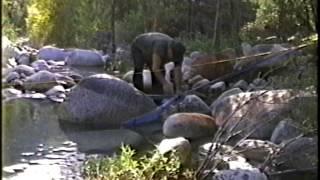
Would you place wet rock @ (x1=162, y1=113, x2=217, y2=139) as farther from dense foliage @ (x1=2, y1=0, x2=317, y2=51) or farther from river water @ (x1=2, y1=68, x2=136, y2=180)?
dense foliage @ (x1=2, y1=0, x2=317, y2=51)

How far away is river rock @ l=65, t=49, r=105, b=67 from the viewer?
6090mm

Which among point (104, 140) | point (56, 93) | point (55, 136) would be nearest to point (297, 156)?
point (104, 140)

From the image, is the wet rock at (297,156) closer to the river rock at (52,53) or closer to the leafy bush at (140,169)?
the leafy bush at (140,169)

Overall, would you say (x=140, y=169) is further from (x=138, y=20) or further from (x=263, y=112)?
(x=138, y=20)

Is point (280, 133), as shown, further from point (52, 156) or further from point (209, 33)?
point (209, 33)

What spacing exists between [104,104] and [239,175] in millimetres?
2035

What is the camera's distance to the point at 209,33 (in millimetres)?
5398

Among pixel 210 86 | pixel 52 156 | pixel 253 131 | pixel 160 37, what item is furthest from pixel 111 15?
pixel 253 131

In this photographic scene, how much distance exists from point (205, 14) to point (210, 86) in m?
0.95

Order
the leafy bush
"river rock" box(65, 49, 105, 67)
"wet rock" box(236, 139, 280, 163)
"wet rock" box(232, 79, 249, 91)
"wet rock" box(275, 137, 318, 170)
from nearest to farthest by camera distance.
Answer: the leafy bush
"wet rock" box(275, 137, 318, 170)
"wet rock" box(236, 139, 280, 163)
"wet rock" box(232, 79, 249, 91)
"river rock" box(65, 49, 105, 67)

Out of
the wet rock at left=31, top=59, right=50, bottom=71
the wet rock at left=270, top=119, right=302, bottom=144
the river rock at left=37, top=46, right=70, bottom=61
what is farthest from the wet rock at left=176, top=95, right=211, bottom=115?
the wet rock at left=31, top=59, right=50, bottom=71

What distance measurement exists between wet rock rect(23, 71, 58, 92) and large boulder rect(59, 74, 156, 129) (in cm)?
66

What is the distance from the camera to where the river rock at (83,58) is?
6.09 metres

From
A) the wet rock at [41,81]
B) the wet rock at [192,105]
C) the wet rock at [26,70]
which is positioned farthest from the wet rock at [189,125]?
the wet rock at [26,70]
